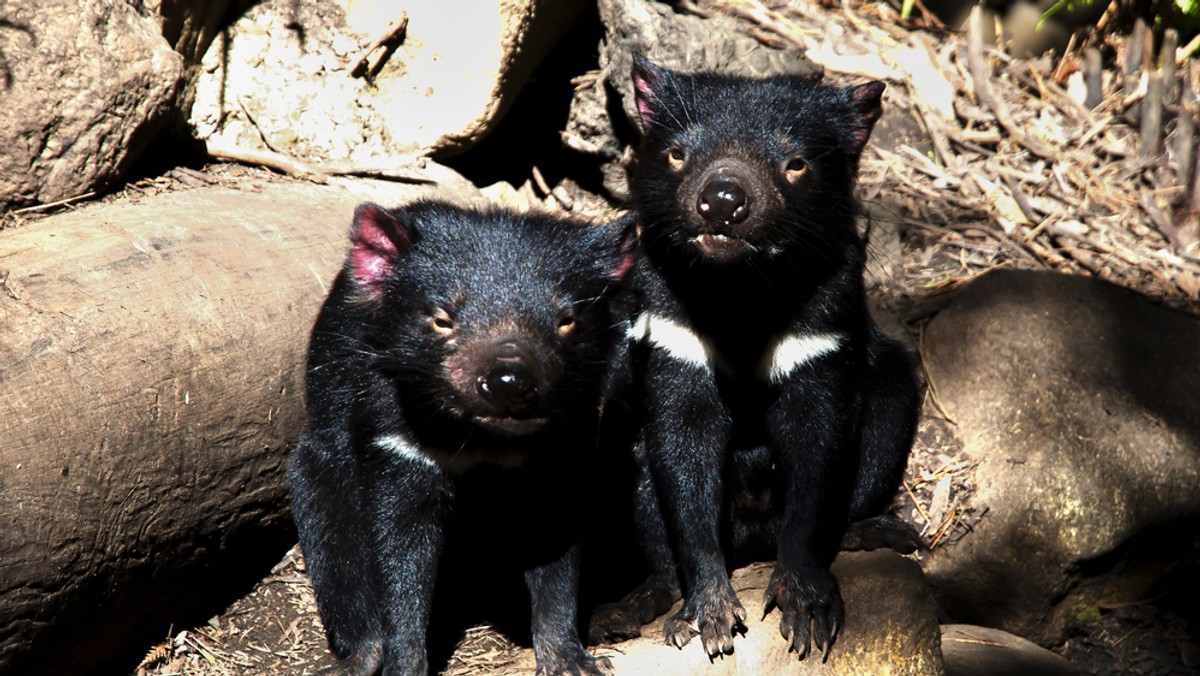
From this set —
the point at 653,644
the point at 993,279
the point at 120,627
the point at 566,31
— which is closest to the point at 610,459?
the point at 653,644

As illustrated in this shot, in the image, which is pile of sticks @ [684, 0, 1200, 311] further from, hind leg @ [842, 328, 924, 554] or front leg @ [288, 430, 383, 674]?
front leg @ [288, 430, 383, 674]

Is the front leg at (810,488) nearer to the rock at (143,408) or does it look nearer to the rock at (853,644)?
the rock at (853,644)

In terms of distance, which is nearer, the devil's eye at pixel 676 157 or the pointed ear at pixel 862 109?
the devil's eye at pixel 676 157

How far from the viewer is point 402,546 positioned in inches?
152

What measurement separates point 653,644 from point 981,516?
6.83ft

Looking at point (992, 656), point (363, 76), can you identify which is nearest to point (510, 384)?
point (992, 656)

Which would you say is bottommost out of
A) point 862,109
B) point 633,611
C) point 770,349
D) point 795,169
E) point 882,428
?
point 633,611

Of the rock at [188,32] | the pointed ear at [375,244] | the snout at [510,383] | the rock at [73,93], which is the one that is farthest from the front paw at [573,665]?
the rock at [188,32]

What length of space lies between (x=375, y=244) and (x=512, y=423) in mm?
777

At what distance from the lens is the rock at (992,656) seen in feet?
14.8

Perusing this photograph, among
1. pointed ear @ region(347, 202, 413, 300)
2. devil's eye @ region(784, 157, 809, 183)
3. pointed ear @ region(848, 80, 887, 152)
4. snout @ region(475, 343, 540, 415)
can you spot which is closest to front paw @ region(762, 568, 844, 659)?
snout @ region(475, 343, 540, 415)

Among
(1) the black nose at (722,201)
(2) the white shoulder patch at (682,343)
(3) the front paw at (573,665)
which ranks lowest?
(3) the front paw at (573,665)

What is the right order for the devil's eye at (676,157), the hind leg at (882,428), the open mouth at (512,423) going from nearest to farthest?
the open mouth at (512,423), the devil's eye at (676,157), the hind leg at (882,428)

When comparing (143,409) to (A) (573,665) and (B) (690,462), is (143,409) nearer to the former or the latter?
(A) (573,665)
